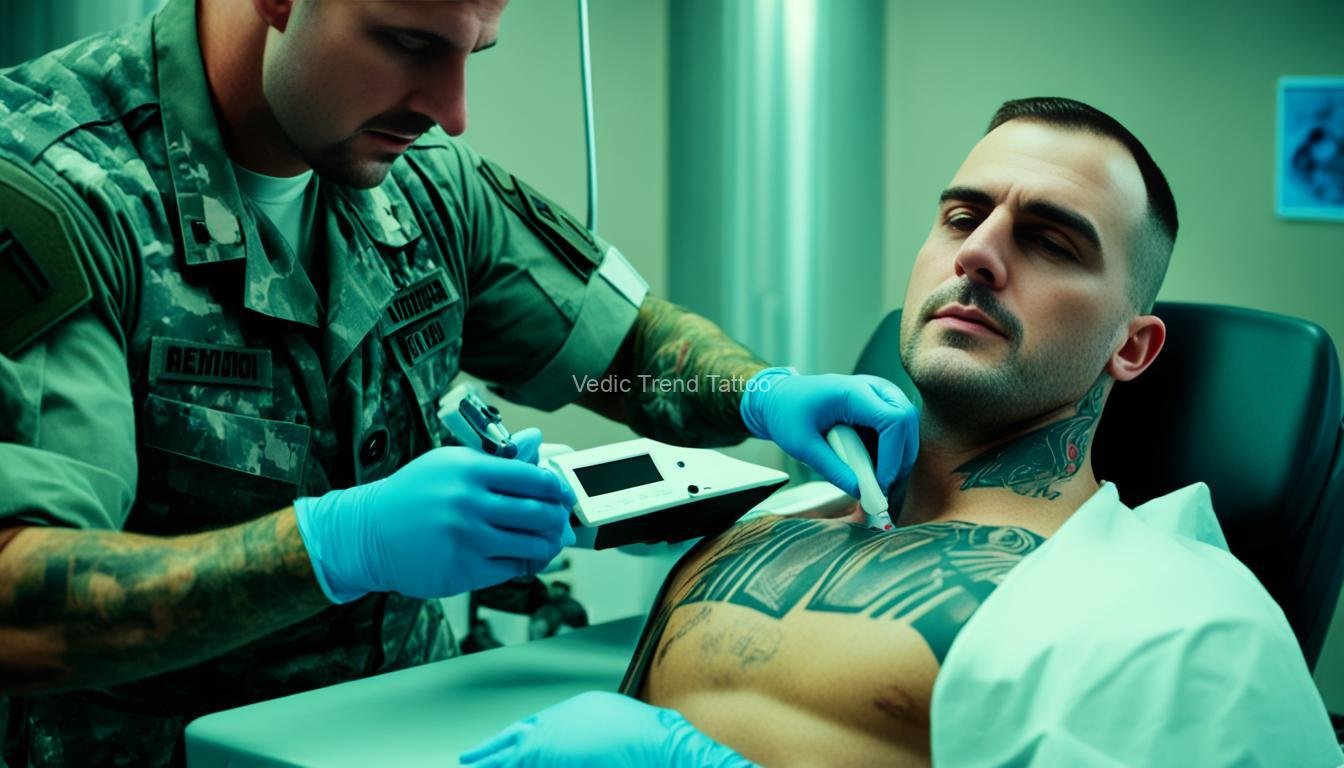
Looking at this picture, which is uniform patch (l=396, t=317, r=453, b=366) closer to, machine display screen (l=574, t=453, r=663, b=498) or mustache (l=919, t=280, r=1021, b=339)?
machine display screen (l=574, t=453, r=663, b=498)

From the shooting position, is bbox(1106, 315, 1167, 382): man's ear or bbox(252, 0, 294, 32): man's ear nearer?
bbox(252, 0, 294, 32): man's ear

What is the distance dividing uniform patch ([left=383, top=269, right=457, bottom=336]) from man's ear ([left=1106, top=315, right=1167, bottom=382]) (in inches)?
31.7

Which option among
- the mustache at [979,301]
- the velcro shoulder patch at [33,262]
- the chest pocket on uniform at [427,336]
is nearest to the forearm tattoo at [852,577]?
the mustache at [979,301]

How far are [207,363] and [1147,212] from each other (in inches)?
41.0

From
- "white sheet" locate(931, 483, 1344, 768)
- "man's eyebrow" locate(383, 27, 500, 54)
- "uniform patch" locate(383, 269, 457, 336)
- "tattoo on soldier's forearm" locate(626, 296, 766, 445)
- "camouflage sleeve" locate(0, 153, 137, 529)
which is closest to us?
"white sheet" locate(931, 483, 1344, 768)

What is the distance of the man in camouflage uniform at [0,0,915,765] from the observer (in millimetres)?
1143

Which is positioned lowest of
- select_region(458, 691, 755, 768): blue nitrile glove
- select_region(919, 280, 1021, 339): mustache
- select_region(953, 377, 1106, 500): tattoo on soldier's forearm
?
select_region(458, 691, 755, 768): blue nitrile glove

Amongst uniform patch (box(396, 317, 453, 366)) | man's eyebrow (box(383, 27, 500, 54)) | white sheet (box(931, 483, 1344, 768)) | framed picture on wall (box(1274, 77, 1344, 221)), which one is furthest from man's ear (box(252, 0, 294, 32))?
framed picture on wall (box(1274, 77, 1344, 221))

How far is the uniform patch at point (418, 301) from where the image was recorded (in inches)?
61.1

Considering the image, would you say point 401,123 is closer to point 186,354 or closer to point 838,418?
point 186,354

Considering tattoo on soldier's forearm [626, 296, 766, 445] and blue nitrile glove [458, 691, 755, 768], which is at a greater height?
tattoo on soldier's forearm [626, 296, 766, 445]

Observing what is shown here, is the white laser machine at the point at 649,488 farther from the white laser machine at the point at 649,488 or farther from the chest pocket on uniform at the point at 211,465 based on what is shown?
the chest pocket on uniform at the point at 211,465

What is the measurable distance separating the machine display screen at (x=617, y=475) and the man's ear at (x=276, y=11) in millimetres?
560

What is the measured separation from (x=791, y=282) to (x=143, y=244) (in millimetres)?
1238
